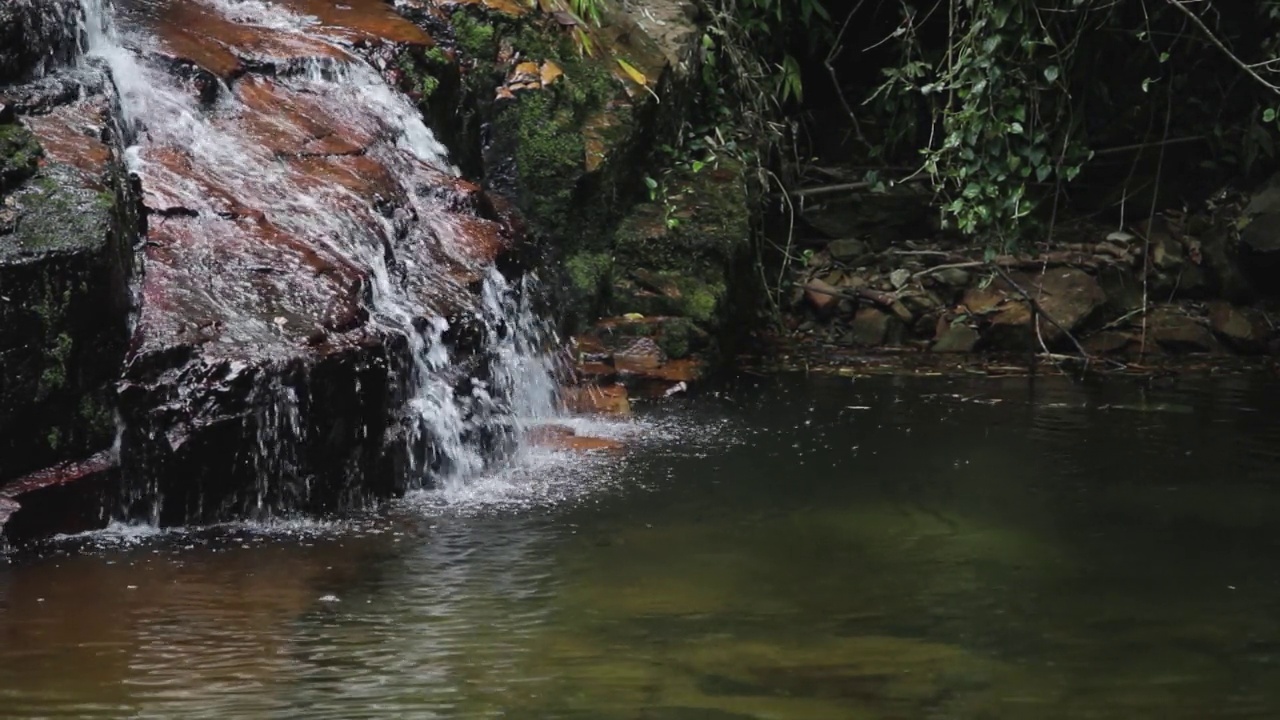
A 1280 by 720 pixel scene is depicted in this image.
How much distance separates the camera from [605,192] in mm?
7711

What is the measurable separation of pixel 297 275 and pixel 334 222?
508 millimetres

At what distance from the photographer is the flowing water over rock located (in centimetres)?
457

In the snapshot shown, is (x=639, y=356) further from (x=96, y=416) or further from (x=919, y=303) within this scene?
(x=96, y=416)

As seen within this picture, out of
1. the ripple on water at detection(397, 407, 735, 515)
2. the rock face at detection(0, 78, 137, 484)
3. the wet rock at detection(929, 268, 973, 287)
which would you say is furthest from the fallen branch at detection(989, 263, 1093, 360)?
the rock face at detection(0, 78, 137, 484)

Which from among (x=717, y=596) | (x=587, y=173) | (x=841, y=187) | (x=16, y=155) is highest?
(x=841, y=187)

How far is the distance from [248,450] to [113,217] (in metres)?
0.89

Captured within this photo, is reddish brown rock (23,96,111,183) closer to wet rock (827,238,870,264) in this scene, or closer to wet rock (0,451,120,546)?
wet rock (0,451,120,546)

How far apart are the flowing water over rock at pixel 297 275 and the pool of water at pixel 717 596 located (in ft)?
0.89

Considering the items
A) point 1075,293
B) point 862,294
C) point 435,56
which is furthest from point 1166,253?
point 435,56

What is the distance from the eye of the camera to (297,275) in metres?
5.14

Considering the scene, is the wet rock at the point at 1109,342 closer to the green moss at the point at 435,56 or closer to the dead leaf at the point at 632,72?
the dead leaf at the point at 632,72

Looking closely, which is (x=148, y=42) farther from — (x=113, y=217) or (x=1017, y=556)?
(x=1017, y=556)

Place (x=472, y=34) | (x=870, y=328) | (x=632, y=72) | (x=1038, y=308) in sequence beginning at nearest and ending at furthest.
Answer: (x=472, y=34)
(x=632, y=72)
(x=1038, y=308)
(x=870, y=328)

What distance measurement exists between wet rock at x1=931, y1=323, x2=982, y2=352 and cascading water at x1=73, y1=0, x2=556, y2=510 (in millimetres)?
2812
